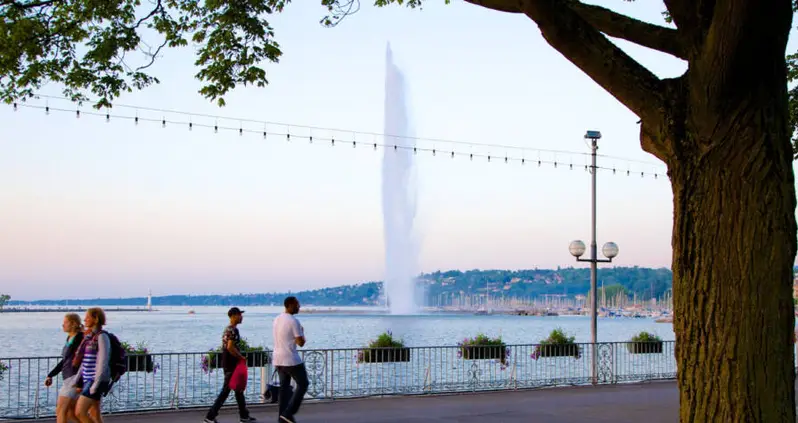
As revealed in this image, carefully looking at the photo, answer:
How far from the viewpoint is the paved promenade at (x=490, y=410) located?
1597 cm

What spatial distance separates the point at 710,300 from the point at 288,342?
298 inches

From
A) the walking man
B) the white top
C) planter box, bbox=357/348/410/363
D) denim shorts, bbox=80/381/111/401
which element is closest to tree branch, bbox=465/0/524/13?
the white top

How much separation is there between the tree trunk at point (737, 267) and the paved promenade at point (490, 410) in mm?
8111

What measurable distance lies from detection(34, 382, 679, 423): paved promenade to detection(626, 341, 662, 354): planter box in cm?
417

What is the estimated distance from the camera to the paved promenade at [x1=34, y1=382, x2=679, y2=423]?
16.0 m

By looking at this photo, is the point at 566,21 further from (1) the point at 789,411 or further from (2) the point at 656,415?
(2) the point at 656,415

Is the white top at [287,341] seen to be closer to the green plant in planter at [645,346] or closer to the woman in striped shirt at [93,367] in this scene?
the woman in striped shirt at [93,367]

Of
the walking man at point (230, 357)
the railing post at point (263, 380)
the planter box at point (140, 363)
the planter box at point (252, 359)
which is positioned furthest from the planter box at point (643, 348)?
the walking man at point (230, 357)

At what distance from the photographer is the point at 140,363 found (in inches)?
718

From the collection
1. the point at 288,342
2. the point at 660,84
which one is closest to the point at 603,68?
the point at 660,84

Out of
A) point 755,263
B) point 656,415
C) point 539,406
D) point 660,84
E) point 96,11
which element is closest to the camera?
point 755,263

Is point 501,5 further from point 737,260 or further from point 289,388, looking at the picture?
point 289,388

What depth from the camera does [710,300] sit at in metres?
7.93

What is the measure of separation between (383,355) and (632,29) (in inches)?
509
